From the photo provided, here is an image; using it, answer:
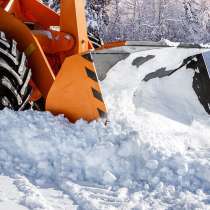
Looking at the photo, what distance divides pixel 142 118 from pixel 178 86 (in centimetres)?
83

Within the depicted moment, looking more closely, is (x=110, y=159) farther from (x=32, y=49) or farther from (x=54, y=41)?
(x=54, y=41)

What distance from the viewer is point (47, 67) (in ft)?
15.1

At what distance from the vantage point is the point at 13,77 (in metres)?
4.34

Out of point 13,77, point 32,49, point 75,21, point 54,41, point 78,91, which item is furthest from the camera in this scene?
point 54,41

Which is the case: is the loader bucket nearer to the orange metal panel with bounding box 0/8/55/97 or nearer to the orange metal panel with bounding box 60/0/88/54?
the orange metal panel with bounding box 60/0/88/54

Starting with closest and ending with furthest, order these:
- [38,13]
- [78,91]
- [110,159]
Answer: [110,159] < [78,91] < [38,13]

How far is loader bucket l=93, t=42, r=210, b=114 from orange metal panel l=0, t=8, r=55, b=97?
53 cm

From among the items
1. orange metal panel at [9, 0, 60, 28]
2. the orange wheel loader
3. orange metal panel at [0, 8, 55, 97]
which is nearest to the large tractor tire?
the orange wheel loader

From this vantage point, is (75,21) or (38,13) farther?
(38,13)

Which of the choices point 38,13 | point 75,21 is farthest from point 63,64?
point 38,13

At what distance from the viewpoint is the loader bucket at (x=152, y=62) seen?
14.6 feet

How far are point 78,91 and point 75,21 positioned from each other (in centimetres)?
91

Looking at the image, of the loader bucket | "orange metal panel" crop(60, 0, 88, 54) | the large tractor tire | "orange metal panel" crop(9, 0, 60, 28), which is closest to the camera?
the large tractor tire

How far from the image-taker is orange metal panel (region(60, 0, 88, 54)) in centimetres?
473
